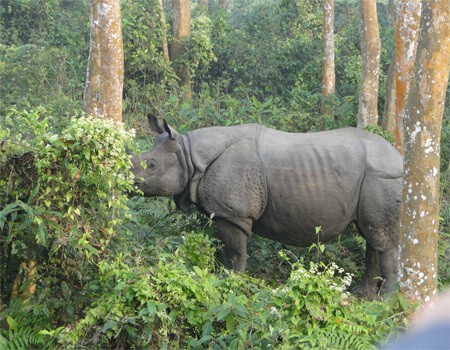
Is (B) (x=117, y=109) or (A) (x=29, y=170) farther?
(B) (x=117, y=109)

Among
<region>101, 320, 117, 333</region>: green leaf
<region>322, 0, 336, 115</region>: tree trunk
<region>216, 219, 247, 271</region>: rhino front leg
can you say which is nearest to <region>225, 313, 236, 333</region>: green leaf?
<region>101, 320, 117, 333</region>: green leaf

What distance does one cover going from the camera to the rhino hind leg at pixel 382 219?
28.6 feet

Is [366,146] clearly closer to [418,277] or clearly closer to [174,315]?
[418,277]

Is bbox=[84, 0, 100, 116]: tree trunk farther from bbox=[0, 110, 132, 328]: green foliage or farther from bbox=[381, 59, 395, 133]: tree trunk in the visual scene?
bbox=[381, 59, 395, 133]: tree trunk

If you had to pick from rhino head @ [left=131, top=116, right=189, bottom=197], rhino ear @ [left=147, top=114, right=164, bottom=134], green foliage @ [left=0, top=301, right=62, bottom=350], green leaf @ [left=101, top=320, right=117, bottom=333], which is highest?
rhino ear @ [left=147, top=114, right=164, bottom=134]

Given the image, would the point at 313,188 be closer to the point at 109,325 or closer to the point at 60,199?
the point at 60,199

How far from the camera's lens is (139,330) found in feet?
18.4

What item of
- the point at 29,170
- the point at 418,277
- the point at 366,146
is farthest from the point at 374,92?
the point at 29,170

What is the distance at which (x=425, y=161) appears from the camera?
645cm

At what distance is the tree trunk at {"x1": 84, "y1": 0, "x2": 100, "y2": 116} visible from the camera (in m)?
9.76

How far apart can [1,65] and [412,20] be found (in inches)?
347

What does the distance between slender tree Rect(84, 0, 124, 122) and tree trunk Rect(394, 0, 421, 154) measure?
3399 millimetres

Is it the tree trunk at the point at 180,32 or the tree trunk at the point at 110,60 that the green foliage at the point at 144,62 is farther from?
the tree trunk at the point at 110,60

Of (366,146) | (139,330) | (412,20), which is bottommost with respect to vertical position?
(139,330)
